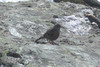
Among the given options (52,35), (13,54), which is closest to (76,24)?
(52,35)

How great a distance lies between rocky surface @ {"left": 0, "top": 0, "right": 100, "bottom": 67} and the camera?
1427 centimetres

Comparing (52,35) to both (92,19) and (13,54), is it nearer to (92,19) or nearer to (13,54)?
(13,54)

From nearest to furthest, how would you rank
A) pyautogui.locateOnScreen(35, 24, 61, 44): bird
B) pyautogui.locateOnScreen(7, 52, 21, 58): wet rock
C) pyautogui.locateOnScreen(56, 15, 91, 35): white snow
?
1. pyautogui.locateOnScreen(7, 52, 21, 58): wet rock
2. pyautogui.locateOnScreen(35, 24, 61, 44): bird
3. pyautogui.locateOnScreen(56, 15, 91, 35): white snow

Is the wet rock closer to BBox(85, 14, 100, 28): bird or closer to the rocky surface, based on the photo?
the rocky surface

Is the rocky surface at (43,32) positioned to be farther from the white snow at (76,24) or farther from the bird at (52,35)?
the bird at (52,35)

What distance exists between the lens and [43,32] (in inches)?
731

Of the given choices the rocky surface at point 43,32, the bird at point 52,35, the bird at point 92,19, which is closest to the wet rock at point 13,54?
the rocky surface at point 43,32

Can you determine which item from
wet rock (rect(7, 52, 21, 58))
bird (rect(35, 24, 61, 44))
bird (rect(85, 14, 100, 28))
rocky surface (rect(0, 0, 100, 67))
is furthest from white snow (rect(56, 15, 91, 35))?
wet rock (rect(7, 52, 21, 58))

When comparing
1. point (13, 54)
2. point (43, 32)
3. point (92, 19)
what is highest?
point (13, 54)

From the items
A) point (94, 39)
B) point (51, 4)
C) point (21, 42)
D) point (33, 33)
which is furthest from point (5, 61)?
point (51, 4)

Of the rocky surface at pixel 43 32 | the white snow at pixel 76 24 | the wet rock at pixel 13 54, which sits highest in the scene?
the wet rock at pixel 13 54

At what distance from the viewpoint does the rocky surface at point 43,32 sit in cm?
1427

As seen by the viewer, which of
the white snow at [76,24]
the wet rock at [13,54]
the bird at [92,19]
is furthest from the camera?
the bird at [92,19]

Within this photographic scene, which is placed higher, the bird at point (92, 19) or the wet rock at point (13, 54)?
the wet rock at point (13, 54)
